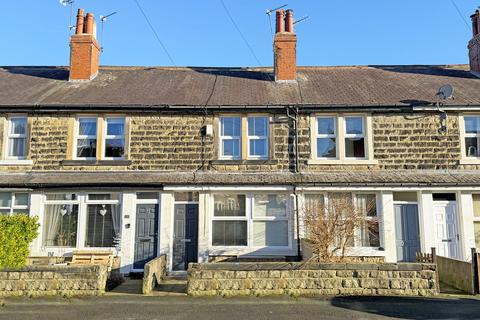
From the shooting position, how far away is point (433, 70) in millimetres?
17078

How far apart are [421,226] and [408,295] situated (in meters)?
3.83

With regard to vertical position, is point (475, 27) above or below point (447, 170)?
above

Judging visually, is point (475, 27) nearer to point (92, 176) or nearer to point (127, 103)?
point (127, 103)

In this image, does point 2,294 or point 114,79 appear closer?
point 2,294

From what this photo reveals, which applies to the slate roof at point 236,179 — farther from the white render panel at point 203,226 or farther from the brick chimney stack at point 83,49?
the brick chimney stack at point 83,49

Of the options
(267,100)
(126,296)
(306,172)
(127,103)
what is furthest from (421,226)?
(127,103)

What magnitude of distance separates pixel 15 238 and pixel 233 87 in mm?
8775

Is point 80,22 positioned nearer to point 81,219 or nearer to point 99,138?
point 99,138

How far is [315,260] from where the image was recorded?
34.0 ft

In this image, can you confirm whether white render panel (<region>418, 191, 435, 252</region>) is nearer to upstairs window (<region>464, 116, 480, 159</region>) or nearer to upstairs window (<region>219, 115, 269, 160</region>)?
upstairs window (<region>464, 116, 480, 159</region>)

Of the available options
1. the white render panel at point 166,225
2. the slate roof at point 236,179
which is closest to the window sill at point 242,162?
the slate roof at point 236,179

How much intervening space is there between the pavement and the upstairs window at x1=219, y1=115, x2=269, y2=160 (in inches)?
206

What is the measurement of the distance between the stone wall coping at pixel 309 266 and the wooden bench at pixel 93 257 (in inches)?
140

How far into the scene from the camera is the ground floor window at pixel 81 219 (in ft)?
41.5
